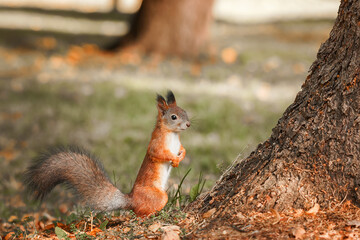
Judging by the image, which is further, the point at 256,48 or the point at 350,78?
the point at 256,48

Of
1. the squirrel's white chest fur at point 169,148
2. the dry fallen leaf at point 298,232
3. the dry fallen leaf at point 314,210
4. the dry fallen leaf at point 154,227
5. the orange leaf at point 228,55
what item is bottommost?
the dry fallen leaf at point 154,227

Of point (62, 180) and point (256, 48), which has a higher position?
point (256, 48)

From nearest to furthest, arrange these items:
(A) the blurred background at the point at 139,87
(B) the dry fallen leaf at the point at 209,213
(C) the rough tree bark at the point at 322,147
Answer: (C) the rough tree bark at the point at 322,147 < (B) the dry fallen leaf at the point at 209,213 < (A) the blurred background at the point at 139,87

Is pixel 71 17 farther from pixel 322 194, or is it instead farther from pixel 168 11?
pixel 322 194

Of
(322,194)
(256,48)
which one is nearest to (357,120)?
(322,194)

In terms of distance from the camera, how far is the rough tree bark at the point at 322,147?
2.49 metres

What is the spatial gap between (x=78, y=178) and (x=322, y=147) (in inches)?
49.4

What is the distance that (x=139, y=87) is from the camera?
7.48m

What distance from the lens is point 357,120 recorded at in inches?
97.3

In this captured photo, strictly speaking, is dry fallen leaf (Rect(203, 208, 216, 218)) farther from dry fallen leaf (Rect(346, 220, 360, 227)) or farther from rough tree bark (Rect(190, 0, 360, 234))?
dry fallen leaf (Rect(346, 220, 360, 227))

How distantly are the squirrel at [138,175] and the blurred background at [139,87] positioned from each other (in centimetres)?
40

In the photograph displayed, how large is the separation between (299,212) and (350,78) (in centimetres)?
68

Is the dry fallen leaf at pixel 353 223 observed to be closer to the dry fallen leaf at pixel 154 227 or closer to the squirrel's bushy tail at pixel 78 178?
the dry fallen leaf at pixel 154 227

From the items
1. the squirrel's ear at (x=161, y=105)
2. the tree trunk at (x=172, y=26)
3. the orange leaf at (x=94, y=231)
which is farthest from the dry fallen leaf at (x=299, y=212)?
the tree trunk at (x=172, y=26)
